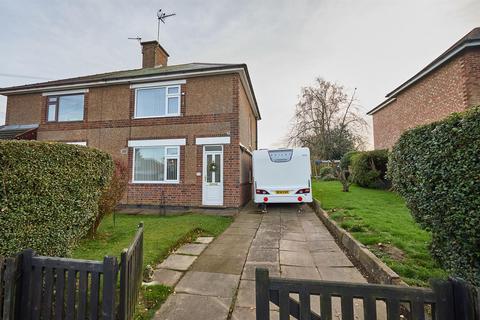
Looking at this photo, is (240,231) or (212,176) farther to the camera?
(212,176)

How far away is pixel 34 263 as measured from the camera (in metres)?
2.15

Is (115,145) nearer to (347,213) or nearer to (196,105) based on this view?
(196,105)

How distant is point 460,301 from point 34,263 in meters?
3.17

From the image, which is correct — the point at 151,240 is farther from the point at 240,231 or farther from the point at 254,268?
the point at 254,268

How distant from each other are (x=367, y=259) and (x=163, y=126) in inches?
349

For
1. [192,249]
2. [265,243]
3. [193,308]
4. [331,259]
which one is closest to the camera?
[193,308]

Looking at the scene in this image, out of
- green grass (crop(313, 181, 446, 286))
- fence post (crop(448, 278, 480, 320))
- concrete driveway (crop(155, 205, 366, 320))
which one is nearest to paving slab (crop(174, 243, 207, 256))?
concrete driveway (crop(155, 205, 366, 320))

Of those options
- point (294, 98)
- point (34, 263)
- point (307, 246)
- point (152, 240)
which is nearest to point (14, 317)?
point (34, 263)

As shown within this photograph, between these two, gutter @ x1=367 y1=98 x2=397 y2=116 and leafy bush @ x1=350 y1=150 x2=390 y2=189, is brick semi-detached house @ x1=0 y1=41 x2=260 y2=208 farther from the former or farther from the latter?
gutter @ x1=367 y1=98 x2=397 y2=116

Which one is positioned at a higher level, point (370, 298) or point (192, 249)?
point (370, 298)

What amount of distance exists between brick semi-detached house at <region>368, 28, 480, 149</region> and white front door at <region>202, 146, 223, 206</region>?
8408 mm

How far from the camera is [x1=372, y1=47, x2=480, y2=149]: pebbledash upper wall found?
9.08m

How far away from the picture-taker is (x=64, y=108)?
11578 millimetres

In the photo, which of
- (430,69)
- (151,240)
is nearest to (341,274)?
(151,240)
